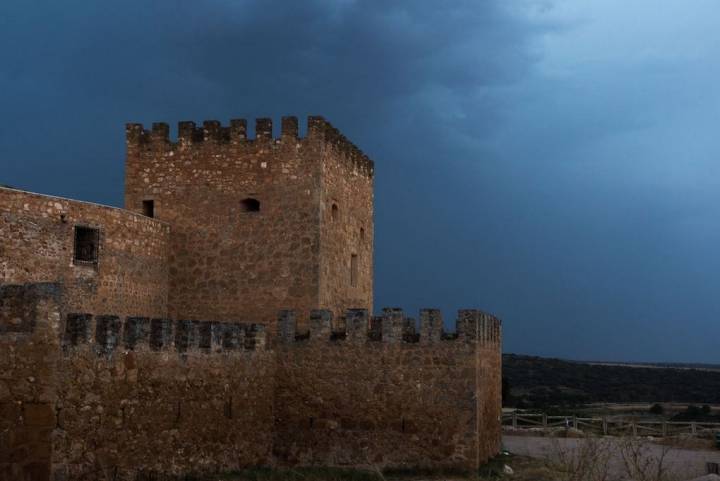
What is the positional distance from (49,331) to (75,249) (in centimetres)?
551

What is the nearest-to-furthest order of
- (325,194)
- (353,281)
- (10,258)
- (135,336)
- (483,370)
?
(135,336)
(10,258)
(483,370)
(325,194)
(353,281)

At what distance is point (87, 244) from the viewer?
1770 cm

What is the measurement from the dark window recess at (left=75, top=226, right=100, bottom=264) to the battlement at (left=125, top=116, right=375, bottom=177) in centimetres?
387

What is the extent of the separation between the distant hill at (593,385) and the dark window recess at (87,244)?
2612 cm

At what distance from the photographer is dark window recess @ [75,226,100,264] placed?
17.5 m

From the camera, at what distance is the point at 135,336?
13992 millimetres

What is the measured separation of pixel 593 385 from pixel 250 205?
151 ft

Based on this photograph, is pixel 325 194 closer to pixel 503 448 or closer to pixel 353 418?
pixel 353 418

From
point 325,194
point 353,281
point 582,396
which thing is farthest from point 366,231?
point 582,396

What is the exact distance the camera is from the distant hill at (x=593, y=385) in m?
50.2

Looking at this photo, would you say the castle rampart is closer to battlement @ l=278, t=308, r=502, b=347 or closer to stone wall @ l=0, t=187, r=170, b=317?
battlement @ l=278, t=308, r=502, b=347

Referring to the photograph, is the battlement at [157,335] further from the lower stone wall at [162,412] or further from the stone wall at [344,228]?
the stone wall at [344,228]

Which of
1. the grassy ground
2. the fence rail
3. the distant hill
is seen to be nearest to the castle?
the grassy ground

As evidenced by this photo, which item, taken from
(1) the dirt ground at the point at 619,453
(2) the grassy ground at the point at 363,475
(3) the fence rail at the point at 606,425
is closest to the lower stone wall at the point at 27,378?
(2) the grassy ground at the point at 363,475
